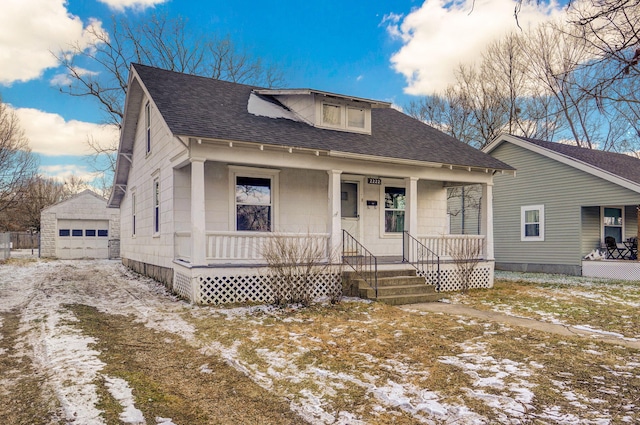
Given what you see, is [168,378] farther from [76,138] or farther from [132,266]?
[76,138]

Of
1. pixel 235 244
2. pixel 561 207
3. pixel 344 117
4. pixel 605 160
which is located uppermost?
pixel 344 117

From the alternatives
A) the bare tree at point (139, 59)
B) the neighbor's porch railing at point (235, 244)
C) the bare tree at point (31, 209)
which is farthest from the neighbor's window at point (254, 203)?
the bare tree at point (31, 209)

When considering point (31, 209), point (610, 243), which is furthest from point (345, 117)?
point (31, 209)

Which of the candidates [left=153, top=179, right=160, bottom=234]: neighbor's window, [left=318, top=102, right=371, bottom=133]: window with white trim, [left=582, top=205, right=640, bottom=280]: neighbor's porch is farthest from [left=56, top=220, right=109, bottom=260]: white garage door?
[left=582, top=205, right=640, bottom=280]: neighbor's porch

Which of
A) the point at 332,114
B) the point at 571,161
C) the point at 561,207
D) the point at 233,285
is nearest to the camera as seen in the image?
the point at 233,285

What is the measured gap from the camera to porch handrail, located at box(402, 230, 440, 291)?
1098 centimetres

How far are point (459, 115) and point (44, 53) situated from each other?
2369cm

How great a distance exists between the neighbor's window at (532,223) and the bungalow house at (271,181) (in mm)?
5583

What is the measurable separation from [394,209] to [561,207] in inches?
298

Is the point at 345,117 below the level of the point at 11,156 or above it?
below

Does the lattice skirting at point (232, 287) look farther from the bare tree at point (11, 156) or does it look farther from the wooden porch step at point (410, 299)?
the bare tree at point (11, 156)

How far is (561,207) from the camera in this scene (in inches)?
633

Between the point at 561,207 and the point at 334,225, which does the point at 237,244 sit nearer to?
the point at 334,225

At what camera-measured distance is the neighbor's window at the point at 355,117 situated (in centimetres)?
1210
